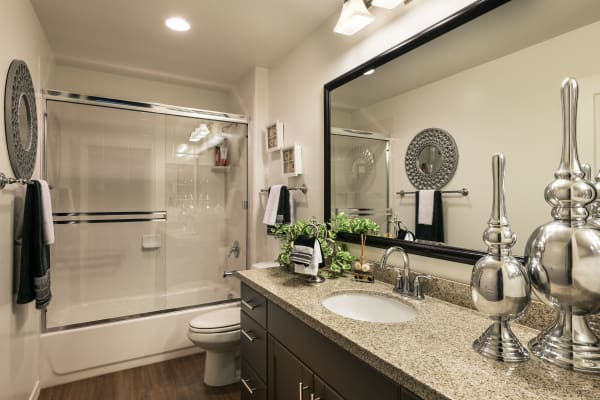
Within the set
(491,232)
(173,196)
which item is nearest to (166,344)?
(173,196)

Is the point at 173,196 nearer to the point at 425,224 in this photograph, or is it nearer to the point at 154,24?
the point at 154,24

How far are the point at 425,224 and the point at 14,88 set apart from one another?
2.16 meters

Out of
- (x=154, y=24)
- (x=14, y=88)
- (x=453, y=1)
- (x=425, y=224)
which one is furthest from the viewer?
(x=154, y=24)

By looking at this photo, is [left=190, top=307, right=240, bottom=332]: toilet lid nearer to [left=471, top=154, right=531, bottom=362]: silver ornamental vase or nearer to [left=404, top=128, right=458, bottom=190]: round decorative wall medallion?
[left=404, top=128, right=458, bottom=190]: round decorative wall medallion

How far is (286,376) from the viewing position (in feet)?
4.29

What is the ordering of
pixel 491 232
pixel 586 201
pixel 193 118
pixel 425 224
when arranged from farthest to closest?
pixel 193 118 → pixel 425 224 → pixel 491 232 → pixel 586 201

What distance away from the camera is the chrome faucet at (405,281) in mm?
1381

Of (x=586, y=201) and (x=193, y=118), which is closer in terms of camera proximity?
(x=586, y=201)

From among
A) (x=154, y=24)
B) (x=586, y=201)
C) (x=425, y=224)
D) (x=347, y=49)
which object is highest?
(x=154, y=24)

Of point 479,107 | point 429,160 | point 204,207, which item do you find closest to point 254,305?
point 429,160

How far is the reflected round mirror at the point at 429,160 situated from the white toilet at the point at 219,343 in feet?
5.23

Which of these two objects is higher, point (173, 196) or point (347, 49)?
point (347, 49)

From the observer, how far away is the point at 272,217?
8.12 ft

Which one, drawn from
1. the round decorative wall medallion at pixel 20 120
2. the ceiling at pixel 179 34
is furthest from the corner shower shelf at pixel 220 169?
the round decorative wall medallion at pixel 20 120
